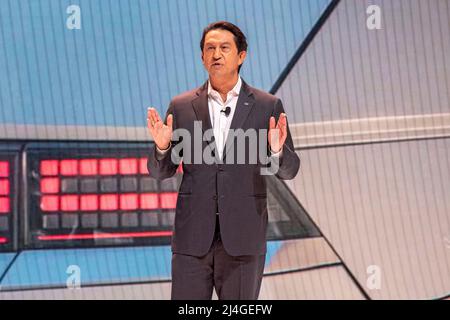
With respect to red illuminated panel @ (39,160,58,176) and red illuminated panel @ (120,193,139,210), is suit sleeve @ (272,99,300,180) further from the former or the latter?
red illuminated panel @ (39,160,58,176)

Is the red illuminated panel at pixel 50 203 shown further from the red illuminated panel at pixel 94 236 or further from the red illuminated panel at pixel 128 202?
the red illuminated panel at pixel 128 202

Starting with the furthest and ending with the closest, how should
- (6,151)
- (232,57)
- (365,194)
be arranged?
(365,194), (6,151), (232,57)

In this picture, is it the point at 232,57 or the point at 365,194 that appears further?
the point at 365,194

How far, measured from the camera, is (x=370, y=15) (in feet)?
8.47

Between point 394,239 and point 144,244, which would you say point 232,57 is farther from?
point 394,239

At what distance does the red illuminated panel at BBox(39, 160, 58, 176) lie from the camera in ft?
8.07

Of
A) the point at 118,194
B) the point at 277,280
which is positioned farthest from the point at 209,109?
the point at 277,280

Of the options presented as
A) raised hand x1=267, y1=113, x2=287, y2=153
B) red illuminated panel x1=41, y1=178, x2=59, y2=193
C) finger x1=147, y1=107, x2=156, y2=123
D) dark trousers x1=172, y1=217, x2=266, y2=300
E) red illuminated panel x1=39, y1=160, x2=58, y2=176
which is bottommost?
dark trousers x1=172, y1=217, x2=266, y2=300

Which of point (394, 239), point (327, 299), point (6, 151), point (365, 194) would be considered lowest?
point (327, 299)

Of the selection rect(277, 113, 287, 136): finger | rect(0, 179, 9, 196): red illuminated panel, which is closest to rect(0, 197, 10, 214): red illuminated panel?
rect(0, 179, 9, 196): red illuminated panel

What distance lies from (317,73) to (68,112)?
0.95 metres

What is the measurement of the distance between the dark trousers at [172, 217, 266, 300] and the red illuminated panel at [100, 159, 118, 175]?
2.11ft

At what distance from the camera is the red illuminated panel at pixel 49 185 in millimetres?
2459

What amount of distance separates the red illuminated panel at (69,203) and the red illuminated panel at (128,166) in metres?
0.20
